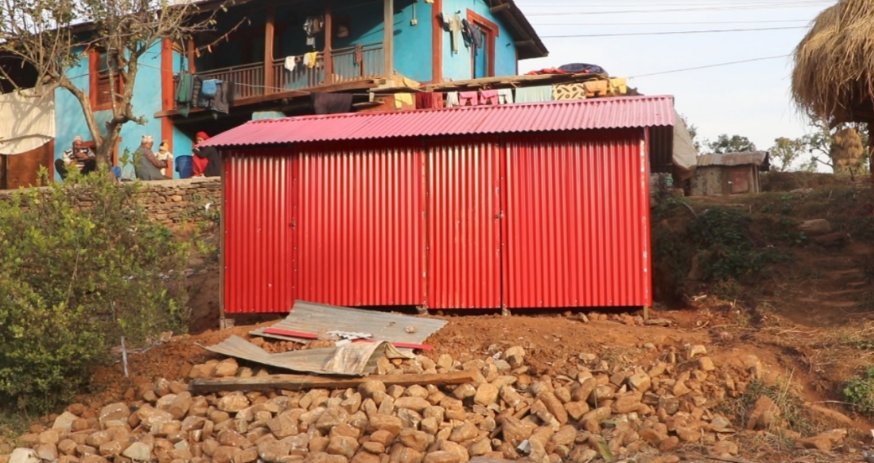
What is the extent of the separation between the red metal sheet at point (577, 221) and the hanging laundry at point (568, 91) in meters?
5.72

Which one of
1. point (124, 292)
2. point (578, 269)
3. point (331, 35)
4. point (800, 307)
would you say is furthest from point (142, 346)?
point (331, 35)

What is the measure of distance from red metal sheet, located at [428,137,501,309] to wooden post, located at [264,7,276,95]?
9559 mm

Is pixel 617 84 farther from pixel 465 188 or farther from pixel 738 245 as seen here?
pixel 465 188

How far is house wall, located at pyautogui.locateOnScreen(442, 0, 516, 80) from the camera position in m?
19.4

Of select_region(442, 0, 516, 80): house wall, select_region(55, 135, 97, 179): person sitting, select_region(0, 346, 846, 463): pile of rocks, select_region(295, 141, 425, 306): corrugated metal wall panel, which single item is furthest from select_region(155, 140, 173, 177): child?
select_region(0, 346, 846, 463): pile of rocks

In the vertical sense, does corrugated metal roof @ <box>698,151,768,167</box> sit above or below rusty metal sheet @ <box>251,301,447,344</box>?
above

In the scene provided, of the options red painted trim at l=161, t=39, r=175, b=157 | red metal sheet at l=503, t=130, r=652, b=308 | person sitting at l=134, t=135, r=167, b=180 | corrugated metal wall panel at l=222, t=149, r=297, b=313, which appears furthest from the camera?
red painted trim at l=161, t=39, r=175, b=157

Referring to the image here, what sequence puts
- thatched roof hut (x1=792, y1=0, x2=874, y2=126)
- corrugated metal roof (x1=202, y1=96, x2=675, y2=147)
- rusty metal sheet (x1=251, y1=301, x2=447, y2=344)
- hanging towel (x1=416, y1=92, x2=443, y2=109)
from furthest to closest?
hanging towel (x1=416, y1=92, x2=443, y2=109), corrugated metal roof (x1=202, y1=96, x2=675, y2=147), rusty metal sheet (x1=251, y1=301, x2=447, y2=344), thatched roof hut (x1=792, y1=0, x2=874, y2=126)

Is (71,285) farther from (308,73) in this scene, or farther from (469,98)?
(308,73)

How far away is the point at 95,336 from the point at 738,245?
8.47m

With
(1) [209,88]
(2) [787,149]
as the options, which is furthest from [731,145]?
(1) [209,88]

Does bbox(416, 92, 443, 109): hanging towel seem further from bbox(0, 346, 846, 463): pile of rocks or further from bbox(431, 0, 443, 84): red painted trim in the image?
bbox(0, 346, 846, 463): pile of rocks

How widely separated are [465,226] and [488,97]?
19.4 feet

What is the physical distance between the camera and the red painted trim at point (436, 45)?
1889cm
